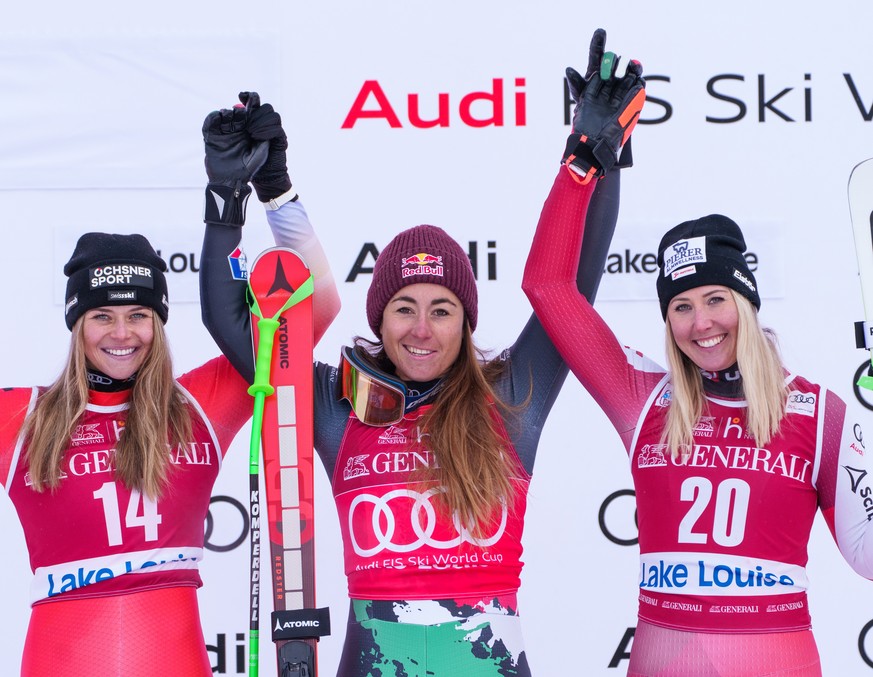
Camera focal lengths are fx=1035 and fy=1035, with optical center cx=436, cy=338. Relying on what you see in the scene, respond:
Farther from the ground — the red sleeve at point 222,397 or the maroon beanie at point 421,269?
the maroon beanie at point 421,269

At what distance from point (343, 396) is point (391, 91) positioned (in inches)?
53.8

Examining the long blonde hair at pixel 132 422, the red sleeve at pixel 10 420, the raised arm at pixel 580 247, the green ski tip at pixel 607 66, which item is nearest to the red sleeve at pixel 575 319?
the raised arm at pixel 580 247

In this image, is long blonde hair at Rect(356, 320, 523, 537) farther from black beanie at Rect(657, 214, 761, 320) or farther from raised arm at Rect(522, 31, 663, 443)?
black beanie at Rect(657, 214, 761, 320)

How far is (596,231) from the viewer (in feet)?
8.07

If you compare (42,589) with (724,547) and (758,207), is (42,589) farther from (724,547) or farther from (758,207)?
(758,207)

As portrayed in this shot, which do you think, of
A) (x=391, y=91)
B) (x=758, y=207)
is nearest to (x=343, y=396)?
→ (x=391, y=91)

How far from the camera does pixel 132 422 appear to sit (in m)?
2.36

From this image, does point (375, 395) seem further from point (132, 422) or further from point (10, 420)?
point (10, 420)

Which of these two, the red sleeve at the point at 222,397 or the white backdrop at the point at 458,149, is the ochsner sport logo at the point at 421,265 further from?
the white backdrop at the point at 458,149

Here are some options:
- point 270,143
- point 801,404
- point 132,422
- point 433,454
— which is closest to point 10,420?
point 132,422

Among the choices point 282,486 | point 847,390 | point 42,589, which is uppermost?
point 847,390

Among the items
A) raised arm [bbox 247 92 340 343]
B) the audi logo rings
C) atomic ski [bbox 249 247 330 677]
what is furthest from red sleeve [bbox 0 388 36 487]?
the audi logo rings

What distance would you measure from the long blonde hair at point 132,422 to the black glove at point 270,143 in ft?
1.35

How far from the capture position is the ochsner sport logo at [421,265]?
2.32m
